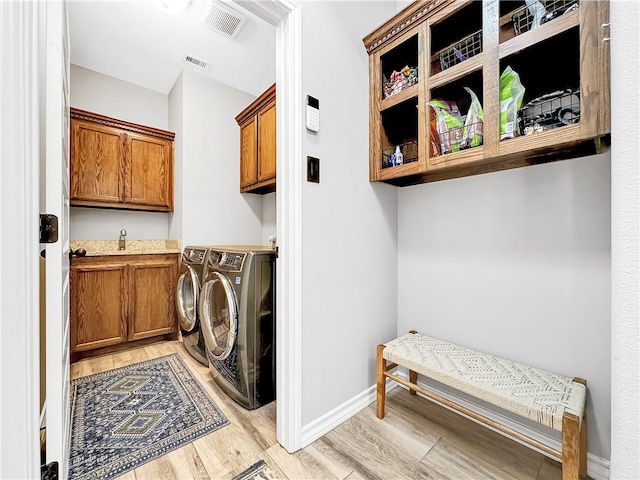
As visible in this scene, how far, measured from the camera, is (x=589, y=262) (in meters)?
1.13

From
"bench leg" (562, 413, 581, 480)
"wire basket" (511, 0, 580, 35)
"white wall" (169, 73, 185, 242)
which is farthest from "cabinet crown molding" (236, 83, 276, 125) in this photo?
"bench leg" (562, 413, 581, 480)

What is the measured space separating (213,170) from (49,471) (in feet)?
8.28

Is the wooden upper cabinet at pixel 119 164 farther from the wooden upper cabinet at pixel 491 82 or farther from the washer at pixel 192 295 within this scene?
the wooden upper cabinet at pixel 491 82

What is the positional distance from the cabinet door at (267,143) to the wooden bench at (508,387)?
1738 millimetres

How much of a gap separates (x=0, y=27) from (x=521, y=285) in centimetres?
195

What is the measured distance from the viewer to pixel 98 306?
227cm

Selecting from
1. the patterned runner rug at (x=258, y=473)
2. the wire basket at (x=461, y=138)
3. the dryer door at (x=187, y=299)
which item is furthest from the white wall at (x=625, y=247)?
the dryer door at (x=187, y=299)

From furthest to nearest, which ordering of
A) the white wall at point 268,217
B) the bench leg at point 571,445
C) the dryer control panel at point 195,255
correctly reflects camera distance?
1. the white wall at point 268,217
2. the dryer control panel at point 195,255
3. the bench leg at point 571,445

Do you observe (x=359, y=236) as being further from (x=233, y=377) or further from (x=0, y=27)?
(x=0, y=27)

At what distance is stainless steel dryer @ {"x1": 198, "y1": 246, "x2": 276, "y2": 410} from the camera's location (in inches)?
59.8

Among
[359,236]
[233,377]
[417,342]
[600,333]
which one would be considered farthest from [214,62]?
[600,333]

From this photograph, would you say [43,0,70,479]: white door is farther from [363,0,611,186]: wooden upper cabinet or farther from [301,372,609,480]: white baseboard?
[363,0,611,186]: wooden upper cabinet

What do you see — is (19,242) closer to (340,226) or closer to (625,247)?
(340,226)

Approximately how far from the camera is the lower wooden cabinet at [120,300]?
Result: 2.19 meters
